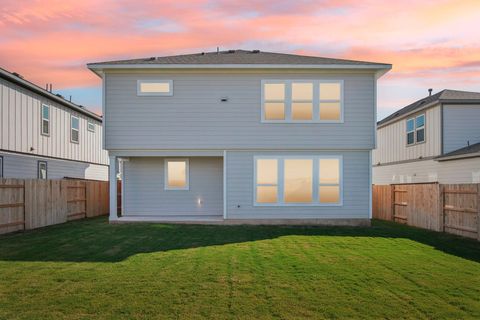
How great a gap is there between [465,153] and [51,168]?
20.2 m

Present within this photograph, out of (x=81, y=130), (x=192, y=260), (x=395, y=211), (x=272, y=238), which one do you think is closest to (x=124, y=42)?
(x=81, y=130)

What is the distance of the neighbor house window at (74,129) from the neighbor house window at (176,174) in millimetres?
9640

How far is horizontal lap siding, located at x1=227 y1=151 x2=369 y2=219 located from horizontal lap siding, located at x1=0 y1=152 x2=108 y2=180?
976 centimetres

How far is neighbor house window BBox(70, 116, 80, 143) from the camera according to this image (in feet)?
80.9

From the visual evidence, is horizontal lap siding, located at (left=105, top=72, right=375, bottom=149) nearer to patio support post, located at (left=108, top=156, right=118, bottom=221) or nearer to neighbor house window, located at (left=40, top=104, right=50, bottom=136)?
patio support post, located at (left=108, top=156, right=118, bottom=221)

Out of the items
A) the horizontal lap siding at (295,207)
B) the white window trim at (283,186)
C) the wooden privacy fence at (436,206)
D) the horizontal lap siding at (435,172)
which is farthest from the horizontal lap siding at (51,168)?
the horizontal lap siding at (435,172)

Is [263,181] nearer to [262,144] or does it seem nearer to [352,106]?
[262,144]

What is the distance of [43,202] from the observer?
1573 cm

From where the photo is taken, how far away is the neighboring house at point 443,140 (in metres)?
20.1

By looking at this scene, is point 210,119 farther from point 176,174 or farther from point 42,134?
point 42,134

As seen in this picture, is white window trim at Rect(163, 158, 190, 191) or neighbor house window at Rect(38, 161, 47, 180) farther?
neighbor house window at Rect(38, 161, 47, 180)

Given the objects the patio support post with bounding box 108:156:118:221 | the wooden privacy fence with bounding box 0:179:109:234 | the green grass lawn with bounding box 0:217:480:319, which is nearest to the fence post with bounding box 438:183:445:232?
the green grass lawn with bounding box 0:217:480:319

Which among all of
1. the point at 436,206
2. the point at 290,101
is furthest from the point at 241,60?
the point at 436,206

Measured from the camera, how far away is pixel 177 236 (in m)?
13.0
